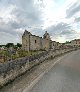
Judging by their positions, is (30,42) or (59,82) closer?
(59,82)

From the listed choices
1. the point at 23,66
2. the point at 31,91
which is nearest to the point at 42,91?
the point at 31,91

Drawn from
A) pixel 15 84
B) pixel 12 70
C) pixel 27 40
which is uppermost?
pixel 27 40

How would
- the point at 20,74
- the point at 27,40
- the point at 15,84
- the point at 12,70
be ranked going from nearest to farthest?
1. the point at 15,84
2. the point at 12,70
3. the point at 20,74
4. the point at 27,40

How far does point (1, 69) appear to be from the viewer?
901 centimetres

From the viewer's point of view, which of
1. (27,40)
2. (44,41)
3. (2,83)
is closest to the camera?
(2,83)

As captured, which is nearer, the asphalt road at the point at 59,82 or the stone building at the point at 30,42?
the asphalt road at the point at 59,82

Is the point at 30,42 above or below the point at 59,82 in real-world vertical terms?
above

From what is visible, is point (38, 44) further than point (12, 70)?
Yes

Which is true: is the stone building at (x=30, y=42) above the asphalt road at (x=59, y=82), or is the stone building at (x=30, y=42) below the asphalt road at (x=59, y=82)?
above

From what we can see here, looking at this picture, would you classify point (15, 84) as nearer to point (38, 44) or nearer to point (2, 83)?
point (2, 83)

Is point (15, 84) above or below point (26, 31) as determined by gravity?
below

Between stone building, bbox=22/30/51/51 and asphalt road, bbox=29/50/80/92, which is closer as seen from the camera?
asphalt road, bbox=29/50/80/92

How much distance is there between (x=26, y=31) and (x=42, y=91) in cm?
4902

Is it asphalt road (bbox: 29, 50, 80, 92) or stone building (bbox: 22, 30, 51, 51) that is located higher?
stone building (bbox: 22, 30, 51, 51)
